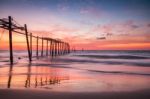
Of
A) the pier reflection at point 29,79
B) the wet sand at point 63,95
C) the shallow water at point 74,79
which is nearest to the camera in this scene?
the wet sand at point 63,95

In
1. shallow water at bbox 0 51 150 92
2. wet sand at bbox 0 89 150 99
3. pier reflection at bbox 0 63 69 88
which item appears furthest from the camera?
pier reflection at bbox 0 63 69 88

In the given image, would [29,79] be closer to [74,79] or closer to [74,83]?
[74,79]

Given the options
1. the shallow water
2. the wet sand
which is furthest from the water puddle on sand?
the wet sand

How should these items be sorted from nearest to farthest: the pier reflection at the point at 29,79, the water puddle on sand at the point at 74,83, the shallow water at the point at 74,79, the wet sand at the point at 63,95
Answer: the wet sand at the point at 63,95
the water puddle on sand at the point at 74,83
the shallow water at the point at 74,79
the pier reflection at the point at 29,79

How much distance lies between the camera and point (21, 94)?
5.05 metres

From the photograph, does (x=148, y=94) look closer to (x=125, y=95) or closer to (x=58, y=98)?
(x=125, y=95)

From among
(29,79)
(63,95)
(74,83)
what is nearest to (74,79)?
(74,83)

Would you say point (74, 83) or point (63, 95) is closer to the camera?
point (63, 95)

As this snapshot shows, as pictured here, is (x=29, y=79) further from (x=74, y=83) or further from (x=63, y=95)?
(x=63, y=95)

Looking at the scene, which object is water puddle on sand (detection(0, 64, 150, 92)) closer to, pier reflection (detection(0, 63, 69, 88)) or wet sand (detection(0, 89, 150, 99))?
pier reflection (detection(0, 63, 69, 88))

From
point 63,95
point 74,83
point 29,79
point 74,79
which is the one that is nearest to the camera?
point 63,95

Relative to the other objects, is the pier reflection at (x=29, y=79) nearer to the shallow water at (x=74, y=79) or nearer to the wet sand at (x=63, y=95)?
the shallow water at (x=74, y=79)

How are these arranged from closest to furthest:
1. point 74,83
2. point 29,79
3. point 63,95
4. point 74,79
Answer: point 63,95 < point 74,83 < point 29,79 < point 74,79

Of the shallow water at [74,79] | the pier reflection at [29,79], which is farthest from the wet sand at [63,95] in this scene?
the pier reflection at [29,79]
